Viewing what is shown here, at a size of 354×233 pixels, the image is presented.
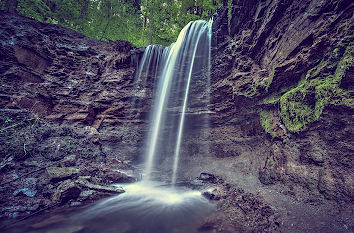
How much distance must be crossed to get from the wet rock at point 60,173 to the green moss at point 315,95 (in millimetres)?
6697

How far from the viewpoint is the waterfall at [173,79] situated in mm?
8242

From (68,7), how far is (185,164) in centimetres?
1350

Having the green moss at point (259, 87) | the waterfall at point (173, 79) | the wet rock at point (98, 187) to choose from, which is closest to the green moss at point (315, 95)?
the green moss at point (259, 87)

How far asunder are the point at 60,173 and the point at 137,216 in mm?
2996

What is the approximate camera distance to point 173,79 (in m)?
8.91

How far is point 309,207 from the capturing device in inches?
128

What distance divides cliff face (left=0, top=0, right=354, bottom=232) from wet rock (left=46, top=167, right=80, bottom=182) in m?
0.52

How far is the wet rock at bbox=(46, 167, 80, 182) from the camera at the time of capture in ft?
15.8

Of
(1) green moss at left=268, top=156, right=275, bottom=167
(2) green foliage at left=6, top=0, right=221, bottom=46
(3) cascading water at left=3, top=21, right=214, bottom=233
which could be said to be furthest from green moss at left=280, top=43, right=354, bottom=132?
(2) green foliage at left=6, top=0, right=221, bottom=46

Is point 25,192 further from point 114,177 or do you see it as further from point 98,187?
point 114,177

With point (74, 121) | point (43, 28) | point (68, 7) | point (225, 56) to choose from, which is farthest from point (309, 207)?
point (68, 7)

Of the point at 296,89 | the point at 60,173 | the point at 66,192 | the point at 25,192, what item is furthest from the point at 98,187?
the point at 296,89

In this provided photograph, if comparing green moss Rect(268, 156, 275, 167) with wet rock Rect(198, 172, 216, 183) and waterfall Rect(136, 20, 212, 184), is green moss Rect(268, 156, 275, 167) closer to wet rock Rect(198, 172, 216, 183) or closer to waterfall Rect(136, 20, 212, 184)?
wet rock Rect(198, 172, 216, 183)

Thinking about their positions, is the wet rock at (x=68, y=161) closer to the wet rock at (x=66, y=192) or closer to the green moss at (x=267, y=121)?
the wet rock at (x=66, y=192)
